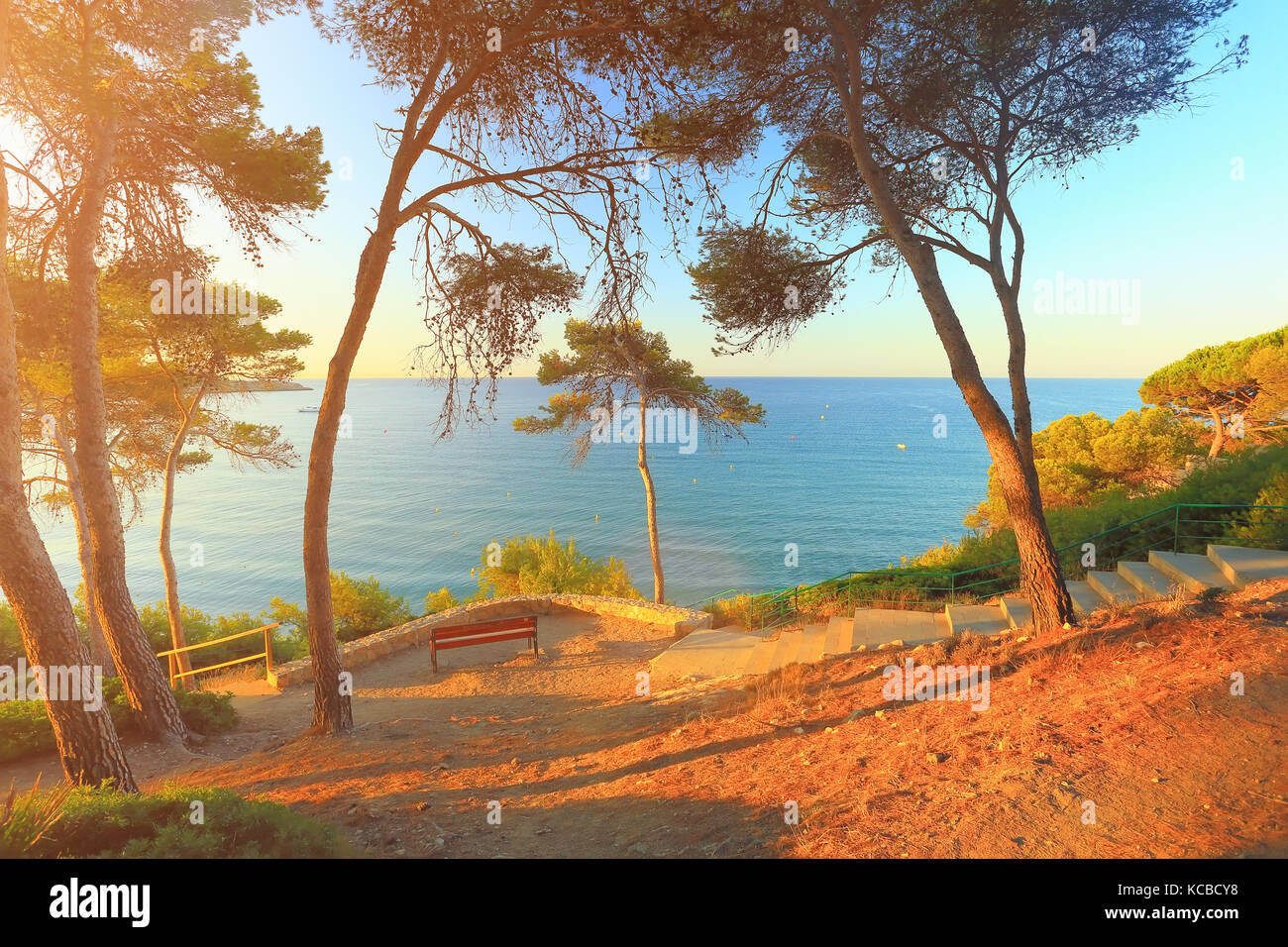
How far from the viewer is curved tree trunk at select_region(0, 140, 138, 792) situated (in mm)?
4793

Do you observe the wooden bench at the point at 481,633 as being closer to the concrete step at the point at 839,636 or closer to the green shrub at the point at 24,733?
the green shrub at the point at 24,733

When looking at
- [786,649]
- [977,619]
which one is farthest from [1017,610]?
[786,649]

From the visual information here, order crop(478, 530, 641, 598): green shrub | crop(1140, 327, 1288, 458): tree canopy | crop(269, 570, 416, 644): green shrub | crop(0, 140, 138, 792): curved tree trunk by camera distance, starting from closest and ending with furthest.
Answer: crop(0, 140, 138, 792): curved tree trunk → crop(1140, 327, 1288, 458): tree canopy → crop(269, 570, 416, 644): green shrub → crop(478, 530, 641, 598): green shrub

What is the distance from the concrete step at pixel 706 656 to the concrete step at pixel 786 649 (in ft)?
1.59

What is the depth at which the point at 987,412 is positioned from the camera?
6.86m

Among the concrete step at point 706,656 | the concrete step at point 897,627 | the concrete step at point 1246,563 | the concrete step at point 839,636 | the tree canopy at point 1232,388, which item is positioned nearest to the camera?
the concrete step at point 1246,563

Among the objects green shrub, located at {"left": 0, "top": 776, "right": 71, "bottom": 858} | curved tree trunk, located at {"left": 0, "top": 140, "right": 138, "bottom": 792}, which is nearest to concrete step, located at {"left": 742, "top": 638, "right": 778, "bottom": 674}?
curved tree trunk, located at {"left": 0, "top": 140, "right": 138, "bottom": 792}

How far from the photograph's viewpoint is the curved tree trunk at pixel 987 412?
22.1 ft

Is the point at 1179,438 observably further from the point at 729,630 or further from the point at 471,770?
the point at 471,770

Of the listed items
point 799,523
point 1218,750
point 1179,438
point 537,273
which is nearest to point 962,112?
point 537,273

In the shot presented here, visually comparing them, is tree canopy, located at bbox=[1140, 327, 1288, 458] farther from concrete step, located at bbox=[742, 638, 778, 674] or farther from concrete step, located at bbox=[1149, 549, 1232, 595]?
concrete step, located at bbox=[742, 638, 778, 674]

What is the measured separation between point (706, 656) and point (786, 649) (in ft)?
4.44

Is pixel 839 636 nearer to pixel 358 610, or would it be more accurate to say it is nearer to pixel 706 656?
pixel 706 656

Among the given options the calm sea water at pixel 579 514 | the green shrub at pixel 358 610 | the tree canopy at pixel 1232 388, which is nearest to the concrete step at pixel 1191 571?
the tree canopy at pixel 1232 388
